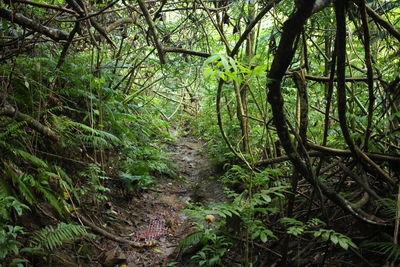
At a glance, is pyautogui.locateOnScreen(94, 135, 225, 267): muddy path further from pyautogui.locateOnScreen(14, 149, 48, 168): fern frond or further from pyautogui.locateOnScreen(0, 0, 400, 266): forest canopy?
pyautogui.locateOnScreen(14, 149, 48, 168): fern frond

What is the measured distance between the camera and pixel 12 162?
8.01 feet

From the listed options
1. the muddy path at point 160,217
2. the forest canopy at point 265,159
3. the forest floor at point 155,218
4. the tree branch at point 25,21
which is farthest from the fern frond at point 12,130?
the muddy path at point 160,217

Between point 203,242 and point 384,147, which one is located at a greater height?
point 384,147

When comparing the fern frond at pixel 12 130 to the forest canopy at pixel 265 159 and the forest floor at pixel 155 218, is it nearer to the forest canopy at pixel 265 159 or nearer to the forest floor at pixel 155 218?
the forest canopy at pixel 265 159

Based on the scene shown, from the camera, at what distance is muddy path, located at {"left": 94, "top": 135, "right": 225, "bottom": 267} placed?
304 cm

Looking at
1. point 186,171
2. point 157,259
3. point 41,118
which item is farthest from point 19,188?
point 186,171

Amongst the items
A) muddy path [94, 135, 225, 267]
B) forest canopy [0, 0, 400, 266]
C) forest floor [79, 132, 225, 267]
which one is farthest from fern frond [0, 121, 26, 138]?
muddy path [94, 135, 225, 267]

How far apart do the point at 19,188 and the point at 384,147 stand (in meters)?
2.96

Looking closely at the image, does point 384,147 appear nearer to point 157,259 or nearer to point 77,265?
point 157,259

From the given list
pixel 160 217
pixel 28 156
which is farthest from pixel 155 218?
pixel 28 156

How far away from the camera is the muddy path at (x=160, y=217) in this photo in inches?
120

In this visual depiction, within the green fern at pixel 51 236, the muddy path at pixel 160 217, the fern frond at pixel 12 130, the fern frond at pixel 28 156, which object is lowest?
the muddy path at pixel 160 217

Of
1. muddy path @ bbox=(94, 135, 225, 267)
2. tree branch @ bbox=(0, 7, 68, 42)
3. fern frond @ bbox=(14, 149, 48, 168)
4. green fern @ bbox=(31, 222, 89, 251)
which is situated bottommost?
muddy path @ bbox=(94, 135, 225, 267)

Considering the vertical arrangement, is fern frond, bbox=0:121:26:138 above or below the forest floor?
above
